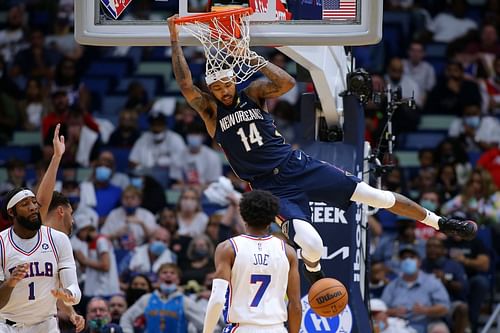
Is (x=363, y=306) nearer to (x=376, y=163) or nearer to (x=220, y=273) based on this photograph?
(x=376, y=163)

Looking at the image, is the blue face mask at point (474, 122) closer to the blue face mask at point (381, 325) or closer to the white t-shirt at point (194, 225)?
the white t-shirt at point (194, 225)

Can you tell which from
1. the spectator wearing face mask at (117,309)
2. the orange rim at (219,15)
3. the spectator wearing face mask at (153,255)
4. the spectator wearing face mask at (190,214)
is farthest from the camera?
the spectator wearing face mask at (190,214)

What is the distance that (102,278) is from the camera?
15.1 m

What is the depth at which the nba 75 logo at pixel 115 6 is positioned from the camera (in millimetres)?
10289

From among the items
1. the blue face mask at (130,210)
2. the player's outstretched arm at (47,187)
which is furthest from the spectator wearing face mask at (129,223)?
the player's outstretched arm at (47,187)

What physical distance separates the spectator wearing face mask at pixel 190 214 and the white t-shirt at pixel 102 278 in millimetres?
1133

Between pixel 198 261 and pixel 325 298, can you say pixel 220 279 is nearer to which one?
pixel 325 298

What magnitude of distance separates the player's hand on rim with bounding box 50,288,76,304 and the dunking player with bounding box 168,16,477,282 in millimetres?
1715

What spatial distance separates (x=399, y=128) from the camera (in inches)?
712

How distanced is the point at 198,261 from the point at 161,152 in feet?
9.36

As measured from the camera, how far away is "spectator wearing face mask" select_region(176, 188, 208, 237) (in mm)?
15922

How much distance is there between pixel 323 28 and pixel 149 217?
6.61 meters

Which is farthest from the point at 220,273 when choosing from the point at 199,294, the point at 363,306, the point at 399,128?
the point at 399,128

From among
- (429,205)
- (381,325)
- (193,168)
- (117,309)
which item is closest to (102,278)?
(117,309)
